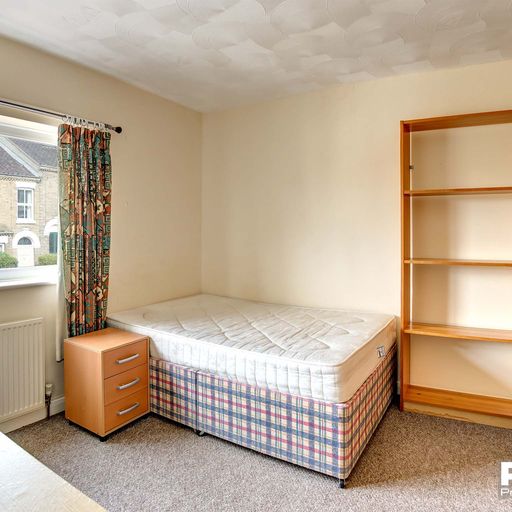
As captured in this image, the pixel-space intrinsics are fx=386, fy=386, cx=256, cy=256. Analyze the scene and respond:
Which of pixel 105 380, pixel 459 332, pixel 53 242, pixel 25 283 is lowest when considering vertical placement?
pixel 105 380

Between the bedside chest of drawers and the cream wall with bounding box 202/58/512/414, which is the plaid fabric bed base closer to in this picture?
the bedside chest of drawers

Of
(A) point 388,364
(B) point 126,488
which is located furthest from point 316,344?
(B) point 126,488

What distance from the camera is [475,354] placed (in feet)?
8.84

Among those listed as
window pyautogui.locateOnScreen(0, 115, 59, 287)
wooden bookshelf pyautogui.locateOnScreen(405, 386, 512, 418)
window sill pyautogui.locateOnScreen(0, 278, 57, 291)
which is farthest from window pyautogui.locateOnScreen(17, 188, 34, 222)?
wooden bookshelf pyautogui.locateOnScreen(405, 386, 512, 418)

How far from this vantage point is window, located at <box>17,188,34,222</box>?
2.53 meters

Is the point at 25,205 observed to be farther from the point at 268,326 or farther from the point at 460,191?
the point at 460,191

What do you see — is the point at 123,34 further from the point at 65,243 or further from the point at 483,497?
the point at 483,497

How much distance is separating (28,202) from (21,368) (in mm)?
1071

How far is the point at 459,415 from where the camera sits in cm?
259

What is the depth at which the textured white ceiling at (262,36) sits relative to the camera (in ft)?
6.36

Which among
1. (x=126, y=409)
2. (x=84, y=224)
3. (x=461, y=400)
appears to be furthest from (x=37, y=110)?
(x=461, y=400)

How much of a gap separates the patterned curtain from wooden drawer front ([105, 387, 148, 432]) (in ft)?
1.90

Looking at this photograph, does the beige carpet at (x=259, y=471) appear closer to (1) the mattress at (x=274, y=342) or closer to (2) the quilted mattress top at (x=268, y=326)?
(1) the mattress at (x=274, y=342)

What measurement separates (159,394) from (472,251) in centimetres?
234
